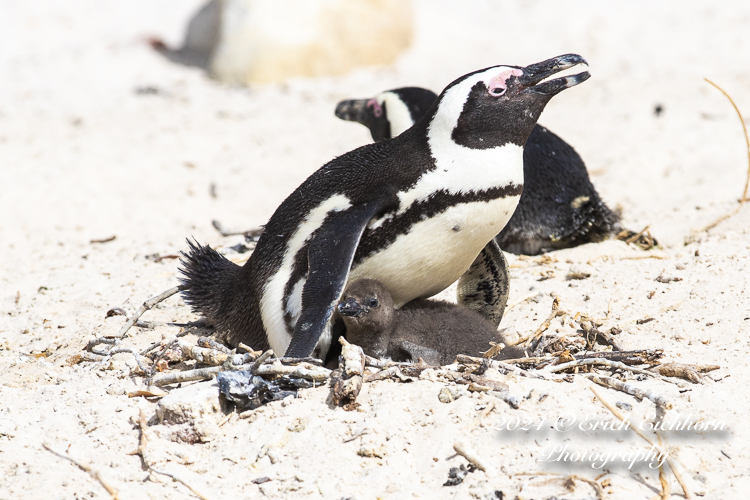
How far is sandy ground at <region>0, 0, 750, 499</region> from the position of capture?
251 cm

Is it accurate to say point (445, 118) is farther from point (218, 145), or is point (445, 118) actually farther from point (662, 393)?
point (218, 145)

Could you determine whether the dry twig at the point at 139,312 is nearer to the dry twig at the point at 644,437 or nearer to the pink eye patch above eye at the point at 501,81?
the pink eye patch above eye at the point at 501,81

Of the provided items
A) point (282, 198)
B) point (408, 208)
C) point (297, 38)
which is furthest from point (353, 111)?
point (297, 38)

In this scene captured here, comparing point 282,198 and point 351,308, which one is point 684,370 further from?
point 282,198

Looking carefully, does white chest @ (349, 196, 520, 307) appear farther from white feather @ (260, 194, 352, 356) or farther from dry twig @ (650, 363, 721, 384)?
dry twig @ (650, 363, 721, 384)

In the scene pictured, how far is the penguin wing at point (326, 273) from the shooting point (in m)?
2.88

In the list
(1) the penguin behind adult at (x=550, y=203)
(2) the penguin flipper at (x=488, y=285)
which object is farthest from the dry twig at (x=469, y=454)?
(1) the penguin behind adult at (x=550, y=203)

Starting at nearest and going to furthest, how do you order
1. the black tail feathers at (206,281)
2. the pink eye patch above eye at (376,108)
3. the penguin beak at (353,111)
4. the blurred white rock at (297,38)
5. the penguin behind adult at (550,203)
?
the black tail feathers at (206,281), the penguin behind adult at (550,203), the pink eye patch above eye at (376,108), the penguin beak at (353,111), the blurred white rock at (297,38)

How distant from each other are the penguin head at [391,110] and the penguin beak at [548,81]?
206 centimetres

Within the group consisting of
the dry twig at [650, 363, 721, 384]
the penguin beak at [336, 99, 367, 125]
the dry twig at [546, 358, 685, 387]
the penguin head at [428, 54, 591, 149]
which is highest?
the penguin head at [428, 54, 591, 149]

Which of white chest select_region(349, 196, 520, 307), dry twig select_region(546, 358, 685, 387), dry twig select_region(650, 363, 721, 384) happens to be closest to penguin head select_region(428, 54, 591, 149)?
white chest select_region(349, 196, 520, 307)

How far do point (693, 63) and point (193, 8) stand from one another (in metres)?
7.20

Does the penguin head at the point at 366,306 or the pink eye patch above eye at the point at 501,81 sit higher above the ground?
the pink eye patch above eye at the point at 501,81

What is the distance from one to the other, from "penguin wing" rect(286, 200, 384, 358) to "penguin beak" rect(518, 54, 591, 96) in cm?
76
